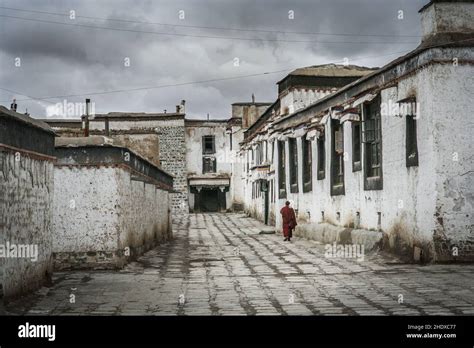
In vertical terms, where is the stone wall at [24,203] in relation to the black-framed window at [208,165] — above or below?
below

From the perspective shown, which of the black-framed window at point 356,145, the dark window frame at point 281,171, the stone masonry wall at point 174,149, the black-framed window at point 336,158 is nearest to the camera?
the black-framed window at point 356,145

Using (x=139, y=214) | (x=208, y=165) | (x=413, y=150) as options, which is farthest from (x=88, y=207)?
(x=208, y=165)

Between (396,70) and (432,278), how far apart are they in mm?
5818

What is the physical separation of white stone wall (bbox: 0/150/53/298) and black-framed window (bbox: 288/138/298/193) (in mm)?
16152

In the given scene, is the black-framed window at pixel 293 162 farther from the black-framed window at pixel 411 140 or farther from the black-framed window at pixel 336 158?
the black-framed window at pixel 411 140

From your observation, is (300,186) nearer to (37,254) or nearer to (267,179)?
(267,179)

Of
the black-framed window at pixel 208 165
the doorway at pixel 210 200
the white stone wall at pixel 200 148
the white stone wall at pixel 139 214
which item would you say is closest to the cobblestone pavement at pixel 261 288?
the white stone wall at pixel 139 214

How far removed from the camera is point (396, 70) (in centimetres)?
1551

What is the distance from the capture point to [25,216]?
983cm

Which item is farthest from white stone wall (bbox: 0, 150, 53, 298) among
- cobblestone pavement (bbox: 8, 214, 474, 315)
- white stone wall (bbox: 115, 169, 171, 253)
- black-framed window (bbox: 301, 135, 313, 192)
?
black-framed window (bbox: 301, 135, 313, 192)

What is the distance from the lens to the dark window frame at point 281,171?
1128 inches

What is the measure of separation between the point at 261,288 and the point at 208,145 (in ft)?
134

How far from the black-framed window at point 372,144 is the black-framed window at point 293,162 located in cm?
874
